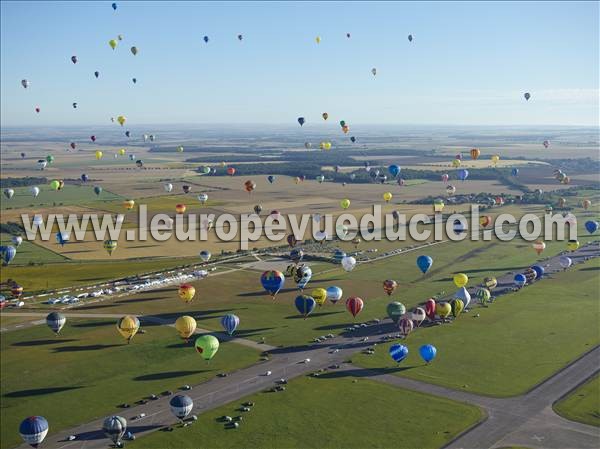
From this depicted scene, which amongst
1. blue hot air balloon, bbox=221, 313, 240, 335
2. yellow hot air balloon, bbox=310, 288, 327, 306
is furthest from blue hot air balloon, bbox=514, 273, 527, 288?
blue hot air balloon, bbox=221, 313, 240, 335

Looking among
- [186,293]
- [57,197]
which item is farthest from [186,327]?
[57,197]

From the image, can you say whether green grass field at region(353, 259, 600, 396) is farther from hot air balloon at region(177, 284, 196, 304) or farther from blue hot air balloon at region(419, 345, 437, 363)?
hot air balloon at region(177, 284, 196, 304)

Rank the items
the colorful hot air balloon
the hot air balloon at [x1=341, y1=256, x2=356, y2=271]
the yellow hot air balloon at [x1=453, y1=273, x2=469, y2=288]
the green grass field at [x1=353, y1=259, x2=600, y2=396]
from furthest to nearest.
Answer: the hot air balloon at [x1=341, y1=256, x2=356, y2=271] < the yellow hot air balloon at [x1=453, y1=273, x2=469, y2=288] < the colorful hot air balloon < the green grass field at [x1=353, y1=259, x2=600, y2=396]

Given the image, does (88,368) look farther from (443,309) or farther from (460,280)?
(460,280)

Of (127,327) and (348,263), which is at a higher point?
(127,327)

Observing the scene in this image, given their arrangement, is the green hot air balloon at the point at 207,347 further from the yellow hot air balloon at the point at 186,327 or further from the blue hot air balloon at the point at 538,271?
the blue hot air balloon at the point at 538,271

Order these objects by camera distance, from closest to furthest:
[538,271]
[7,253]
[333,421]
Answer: [333,421] < [538,271] < [7,253]

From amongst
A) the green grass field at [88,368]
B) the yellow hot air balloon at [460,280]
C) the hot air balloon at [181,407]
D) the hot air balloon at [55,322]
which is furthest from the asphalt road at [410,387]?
the yellow hot air balloon at [460,280]
